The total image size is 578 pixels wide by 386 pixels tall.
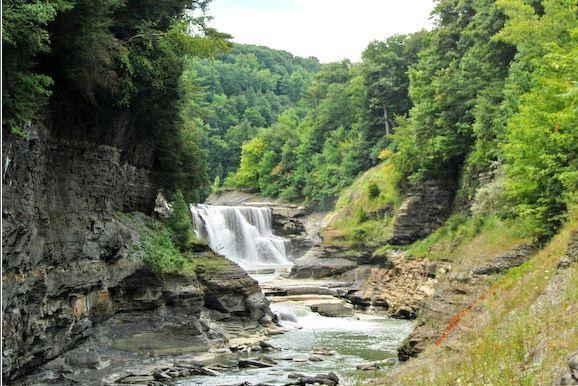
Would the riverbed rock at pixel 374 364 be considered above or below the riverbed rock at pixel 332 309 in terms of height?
above

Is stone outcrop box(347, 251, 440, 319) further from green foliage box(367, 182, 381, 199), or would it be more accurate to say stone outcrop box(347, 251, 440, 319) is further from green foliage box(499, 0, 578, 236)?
green foliage box(499, 0, 578, 236)

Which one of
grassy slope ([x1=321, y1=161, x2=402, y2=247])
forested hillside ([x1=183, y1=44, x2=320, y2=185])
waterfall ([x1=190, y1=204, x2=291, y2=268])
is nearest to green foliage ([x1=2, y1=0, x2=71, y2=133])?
grassy slope ([x1=321, y1=161, x2=402, y2=247])

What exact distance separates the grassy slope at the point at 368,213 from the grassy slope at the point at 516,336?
23.0 meters

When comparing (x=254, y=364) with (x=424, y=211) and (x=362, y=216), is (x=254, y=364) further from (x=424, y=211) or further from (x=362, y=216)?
(x=362, y=216)

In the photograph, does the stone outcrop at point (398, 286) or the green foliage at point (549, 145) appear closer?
the green foliage at point (549, 145)

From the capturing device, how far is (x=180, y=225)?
90.7ft

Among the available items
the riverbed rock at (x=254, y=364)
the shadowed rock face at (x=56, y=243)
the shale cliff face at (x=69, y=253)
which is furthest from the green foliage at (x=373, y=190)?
the riverbed rock at (x=254, y=364)

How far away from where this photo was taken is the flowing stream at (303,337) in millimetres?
18984

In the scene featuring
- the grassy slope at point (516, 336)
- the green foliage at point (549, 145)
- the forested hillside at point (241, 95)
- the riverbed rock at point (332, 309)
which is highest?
the forested hillside at point (241, 95)

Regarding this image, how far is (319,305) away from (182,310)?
379 inches

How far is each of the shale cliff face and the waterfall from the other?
2018 centimetres

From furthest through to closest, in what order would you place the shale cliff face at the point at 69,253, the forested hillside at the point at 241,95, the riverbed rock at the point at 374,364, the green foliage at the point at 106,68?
the forested hillside at the point at 241,95 < the riverbed rock at the point at 374,364 < the shale cliff face at the point at 69,253 < the green foliage at the point at 106,68

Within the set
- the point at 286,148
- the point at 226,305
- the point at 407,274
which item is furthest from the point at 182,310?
the point at 286,148

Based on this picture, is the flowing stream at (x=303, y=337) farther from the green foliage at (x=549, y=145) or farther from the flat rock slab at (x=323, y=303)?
the green foliage at (x=549, y=145)
